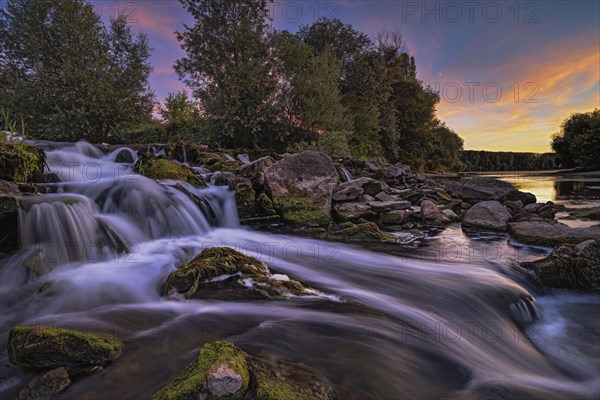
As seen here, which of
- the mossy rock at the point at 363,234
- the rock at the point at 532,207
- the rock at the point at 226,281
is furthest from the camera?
the rock at the point at 532,207

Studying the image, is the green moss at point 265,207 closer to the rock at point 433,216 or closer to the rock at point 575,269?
the rock at point 433,216

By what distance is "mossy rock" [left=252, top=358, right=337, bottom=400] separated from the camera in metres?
1.77

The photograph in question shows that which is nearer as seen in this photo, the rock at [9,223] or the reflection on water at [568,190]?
the rock at [9,223]

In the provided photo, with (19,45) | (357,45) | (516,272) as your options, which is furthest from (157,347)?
(357,45)

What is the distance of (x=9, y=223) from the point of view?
14.1ft

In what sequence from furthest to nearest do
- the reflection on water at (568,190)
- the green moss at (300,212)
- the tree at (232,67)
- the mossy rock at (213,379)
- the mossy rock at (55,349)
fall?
A: the tree at (232,67), the reflection on water at (568,190), the green moss at (300,212), the mossy rock at (55,349), the mossy rock at (213,379)

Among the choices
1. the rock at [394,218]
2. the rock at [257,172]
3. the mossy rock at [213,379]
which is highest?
the rock at [257,172]

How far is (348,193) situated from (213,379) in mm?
8003

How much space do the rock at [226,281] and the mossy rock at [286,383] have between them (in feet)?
4.49

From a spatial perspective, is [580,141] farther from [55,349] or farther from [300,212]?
[55,349]

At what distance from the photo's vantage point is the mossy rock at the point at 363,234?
695 cm

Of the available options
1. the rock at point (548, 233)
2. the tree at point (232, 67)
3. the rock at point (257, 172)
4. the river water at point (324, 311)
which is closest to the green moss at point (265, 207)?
the rock at point (257, 172)

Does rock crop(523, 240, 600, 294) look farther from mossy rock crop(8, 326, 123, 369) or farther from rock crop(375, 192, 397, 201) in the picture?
rock crop(375, 192, 397, 201)

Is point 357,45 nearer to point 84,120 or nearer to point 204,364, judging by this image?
point 84,120
